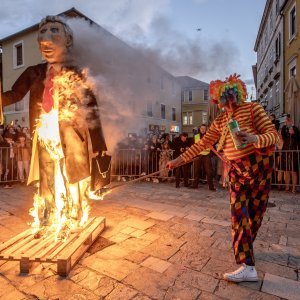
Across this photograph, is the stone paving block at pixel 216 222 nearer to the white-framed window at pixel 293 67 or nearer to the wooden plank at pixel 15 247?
the wooden plank at pixel 15 247

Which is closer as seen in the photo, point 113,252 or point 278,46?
point 113,252

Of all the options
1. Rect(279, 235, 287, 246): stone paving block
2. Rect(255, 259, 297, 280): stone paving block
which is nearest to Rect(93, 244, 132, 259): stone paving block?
Rect(255, 259, 297, 280): stone paving block

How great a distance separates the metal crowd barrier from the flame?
6122 millimetres

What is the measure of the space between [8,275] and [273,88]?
75.9 ft

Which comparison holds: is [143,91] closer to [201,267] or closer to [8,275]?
[201,267]

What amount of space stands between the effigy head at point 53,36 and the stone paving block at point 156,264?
2642 millimetres

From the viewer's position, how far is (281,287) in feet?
8.82

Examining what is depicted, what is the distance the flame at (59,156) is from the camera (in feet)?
11.4

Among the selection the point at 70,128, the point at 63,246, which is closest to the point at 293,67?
the point at 70,128

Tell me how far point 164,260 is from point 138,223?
150 centimetres

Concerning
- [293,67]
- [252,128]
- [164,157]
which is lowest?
[164,157]

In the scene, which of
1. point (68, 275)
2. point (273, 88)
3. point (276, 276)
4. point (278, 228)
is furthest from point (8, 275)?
point (273, 88)

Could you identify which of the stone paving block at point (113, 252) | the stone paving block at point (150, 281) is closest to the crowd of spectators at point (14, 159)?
the stone paving block at point (113, 252)

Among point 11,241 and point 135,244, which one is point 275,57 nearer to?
point 135,244
